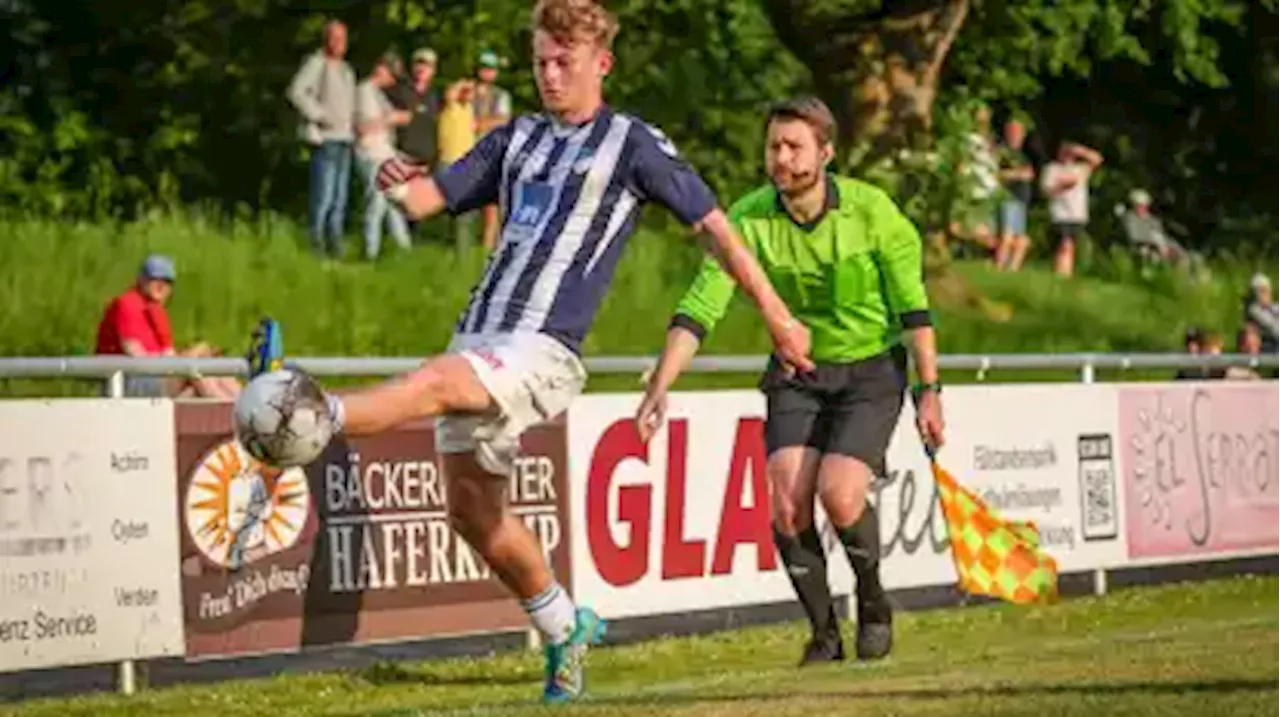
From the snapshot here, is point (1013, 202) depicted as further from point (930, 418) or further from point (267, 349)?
point (267, 349)

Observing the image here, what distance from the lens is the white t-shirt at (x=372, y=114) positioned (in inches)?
1171

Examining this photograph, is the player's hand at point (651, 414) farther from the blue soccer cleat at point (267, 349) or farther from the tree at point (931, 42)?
the tree at point (931, 42)

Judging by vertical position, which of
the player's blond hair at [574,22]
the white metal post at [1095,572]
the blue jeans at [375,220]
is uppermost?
the player's blond hair at [574,22]

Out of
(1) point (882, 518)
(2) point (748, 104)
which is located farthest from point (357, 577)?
(2) point (748, 104)

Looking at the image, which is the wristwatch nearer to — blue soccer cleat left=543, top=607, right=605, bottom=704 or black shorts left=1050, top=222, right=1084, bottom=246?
blue soccer cleat left=543, top=607, right=605, bottom=704

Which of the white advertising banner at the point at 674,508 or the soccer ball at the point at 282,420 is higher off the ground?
the soccer ball at the point at 282,420

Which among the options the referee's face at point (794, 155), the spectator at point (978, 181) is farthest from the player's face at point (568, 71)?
the spectator at point (978, 181)

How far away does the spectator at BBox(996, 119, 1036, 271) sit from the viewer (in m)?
38.2

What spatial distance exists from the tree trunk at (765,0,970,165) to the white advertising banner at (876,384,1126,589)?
1421 cm

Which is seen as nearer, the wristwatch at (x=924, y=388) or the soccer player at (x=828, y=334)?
the soccer player at (x=828, y=334)

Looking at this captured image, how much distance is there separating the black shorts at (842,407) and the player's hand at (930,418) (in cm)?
9

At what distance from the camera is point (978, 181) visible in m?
36.2

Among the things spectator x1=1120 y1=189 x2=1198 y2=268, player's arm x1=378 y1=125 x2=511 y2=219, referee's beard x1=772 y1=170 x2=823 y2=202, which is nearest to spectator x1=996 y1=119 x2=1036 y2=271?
spectator x1=1120 y1=189 x2=1198 y2=268

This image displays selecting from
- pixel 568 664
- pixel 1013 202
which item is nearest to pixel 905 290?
pixel 568 664
